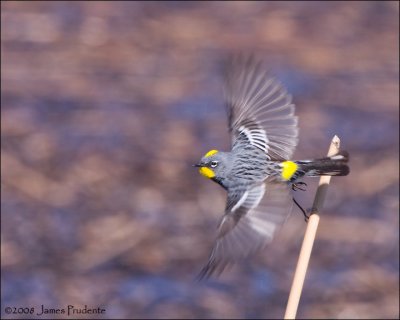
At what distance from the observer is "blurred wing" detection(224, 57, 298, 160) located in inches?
172

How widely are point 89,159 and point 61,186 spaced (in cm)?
34

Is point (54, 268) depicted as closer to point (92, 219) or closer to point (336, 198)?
point (92, 219)

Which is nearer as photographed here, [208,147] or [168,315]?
[168,315]

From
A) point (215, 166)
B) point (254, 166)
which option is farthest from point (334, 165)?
point (215, 166)

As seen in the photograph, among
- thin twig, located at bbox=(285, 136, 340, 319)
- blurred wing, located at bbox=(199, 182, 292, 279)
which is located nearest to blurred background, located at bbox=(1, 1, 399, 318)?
blurred wing, located at bbox=(199, 182, 292, 279)

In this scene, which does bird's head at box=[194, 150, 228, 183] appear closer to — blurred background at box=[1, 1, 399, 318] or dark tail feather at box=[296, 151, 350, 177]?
dark tail feather at box=[296, 151, 350, 177]

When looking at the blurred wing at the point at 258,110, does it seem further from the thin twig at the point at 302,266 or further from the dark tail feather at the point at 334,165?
the thin twig at the point at 302,266

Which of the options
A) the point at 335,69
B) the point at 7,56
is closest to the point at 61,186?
the point at 7,56

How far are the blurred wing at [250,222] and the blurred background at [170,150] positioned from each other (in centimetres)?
191

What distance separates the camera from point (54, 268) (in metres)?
5.76

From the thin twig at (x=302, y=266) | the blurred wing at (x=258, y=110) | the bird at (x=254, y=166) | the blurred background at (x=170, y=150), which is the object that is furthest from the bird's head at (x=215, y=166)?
the blurred background at (x=170, y=150)

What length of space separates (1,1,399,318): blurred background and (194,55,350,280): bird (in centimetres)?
141

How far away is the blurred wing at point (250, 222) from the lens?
3.37m

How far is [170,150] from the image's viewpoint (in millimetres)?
6652
